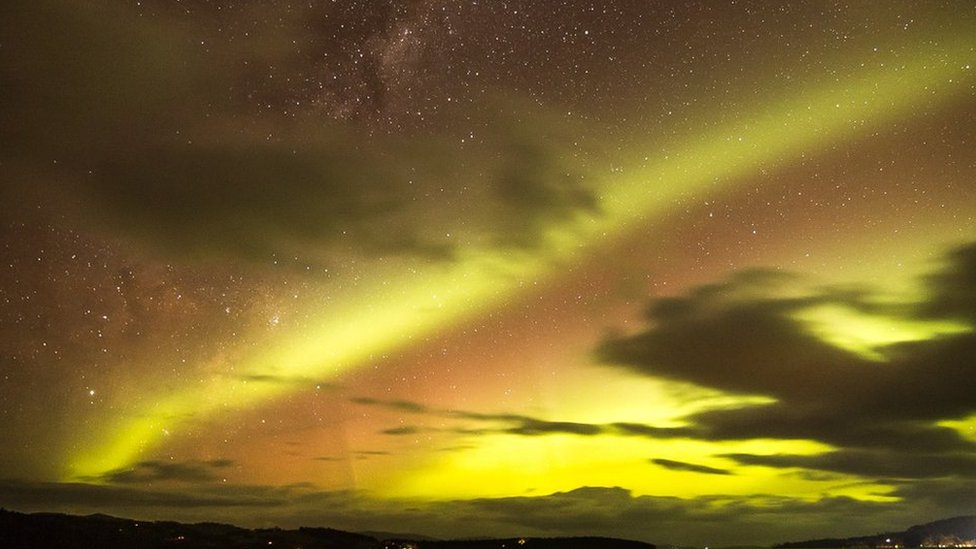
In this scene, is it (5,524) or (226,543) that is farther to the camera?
(226,543)

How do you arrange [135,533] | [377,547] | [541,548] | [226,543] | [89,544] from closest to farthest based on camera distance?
1. [89,544]
2. [135,533]
3. [226,543]
4. [377,547]
5. [541,548]

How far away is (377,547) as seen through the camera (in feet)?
587

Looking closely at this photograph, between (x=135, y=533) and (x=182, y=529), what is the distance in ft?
57.4

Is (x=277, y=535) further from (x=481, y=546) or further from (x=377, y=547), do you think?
(x=481, y=546)

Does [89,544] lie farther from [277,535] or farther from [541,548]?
[541,548]

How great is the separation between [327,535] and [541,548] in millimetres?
49967

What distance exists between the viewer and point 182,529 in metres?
163

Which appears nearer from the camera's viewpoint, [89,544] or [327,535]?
[89,544]

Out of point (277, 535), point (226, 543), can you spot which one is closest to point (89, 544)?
point (226, 543)

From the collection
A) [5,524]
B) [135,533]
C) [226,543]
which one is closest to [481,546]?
[226,543]

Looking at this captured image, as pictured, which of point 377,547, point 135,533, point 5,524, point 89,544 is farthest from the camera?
point 377,547

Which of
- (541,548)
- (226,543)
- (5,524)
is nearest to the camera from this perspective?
(5,524)

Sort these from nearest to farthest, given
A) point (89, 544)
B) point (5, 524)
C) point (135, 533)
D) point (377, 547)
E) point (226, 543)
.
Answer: point (5, 524) < point (89, 544) < point (135, 533) < point (226, 543) < point (377, 547)

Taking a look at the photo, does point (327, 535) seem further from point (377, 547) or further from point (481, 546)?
point (481, 546)
